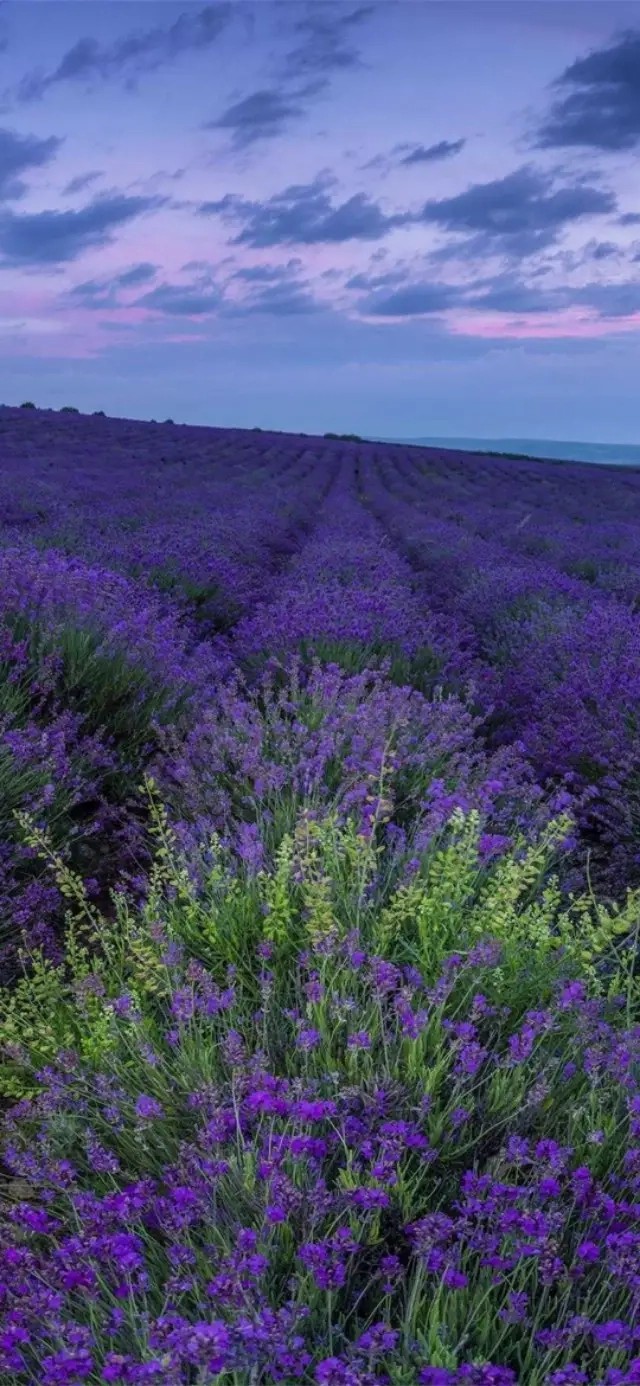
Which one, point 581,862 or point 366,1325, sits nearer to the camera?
point 366,1325

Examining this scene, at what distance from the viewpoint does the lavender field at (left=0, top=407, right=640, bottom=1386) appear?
1.42 meters

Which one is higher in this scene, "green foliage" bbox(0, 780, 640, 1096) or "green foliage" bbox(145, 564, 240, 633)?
"green foliage" bbox(145, 564, 240, 633)

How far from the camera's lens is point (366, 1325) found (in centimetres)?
150

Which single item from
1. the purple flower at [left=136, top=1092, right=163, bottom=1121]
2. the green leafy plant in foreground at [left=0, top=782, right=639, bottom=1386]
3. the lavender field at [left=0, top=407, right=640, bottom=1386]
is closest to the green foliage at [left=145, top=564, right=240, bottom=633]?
the lavender field at [left=0, top=407, right=640, bottom=1386]

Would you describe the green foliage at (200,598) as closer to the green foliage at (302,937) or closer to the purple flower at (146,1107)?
the green foliage at (302,937)

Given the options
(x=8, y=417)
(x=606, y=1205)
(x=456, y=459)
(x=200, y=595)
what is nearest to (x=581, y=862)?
(x=606, y=1205)

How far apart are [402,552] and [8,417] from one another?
76.0ft

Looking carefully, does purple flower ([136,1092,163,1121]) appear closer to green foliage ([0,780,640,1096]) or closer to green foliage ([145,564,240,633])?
green foliage ([0,780,640,1096])

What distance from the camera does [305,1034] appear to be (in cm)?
178

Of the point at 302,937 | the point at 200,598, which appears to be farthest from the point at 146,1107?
the point at 200,598

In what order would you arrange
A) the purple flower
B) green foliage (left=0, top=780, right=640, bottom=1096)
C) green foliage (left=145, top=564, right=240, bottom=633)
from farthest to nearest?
green foliage (left=145, top=564, right=240, bottom=633)
green foliage (left=0, top=780, right=640, bottom=1096)
the purple flower

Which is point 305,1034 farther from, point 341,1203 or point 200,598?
point 200,598

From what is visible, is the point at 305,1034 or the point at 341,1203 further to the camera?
the point at 305,1034

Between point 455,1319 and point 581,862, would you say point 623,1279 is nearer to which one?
point 455,1319
